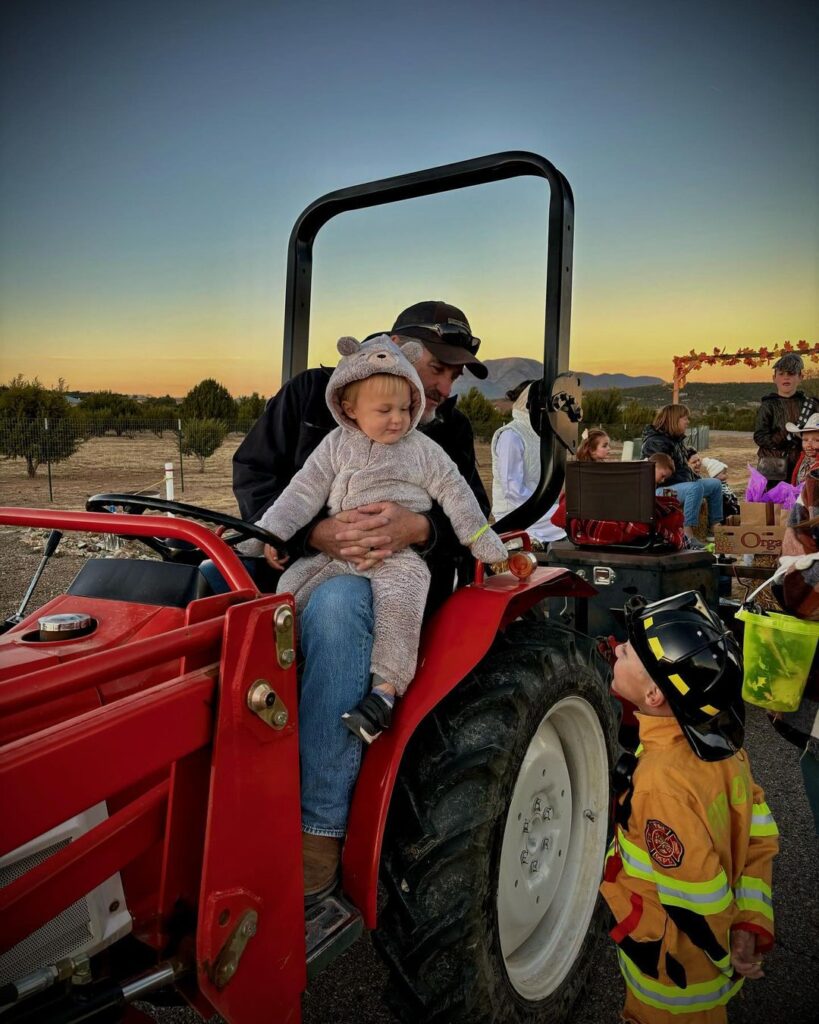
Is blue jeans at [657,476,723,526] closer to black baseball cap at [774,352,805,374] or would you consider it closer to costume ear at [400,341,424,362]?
black baseball cap at [774,352,805,374]

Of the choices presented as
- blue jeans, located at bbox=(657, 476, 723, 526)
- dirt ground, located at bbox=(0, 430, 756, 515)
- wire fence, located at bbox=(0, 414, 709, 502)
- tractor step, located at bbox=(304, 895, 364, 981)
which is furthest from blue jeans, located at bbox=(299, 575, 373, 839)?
wire fence, located at bbox=(0, 414, 709, 502)

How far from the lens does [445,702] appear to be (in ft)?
6.40

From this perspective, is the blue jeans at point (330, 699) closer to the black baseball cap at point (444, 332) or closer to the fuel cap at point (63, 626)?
the fuel cap at point (63, 626)

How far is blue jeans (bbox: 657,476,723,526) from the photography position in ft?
25.3

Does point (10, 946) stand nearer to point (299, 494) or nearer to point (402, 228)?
point (299, 494)

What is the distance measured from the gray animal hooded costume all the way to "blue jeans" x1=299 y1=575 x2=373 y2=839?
0.20 metres

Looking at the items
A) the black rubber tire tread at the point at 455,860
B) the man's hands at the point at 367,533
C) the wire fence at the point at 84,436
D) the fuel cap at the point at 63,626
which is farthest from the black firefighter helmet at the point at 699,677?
the wire fence at the point at 84,436

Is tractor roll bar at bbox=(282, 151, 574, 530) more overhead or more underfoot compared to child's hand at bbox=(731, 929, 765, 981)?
more overhead

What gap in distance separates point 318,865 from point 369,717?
34cm

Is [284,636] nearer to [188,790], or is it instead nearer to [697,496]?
[188,790]

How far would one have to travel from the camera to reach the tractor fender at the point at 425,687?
5.37ft

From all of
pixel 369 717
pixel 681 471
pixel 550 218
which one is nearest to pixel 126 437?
pixel 681 471

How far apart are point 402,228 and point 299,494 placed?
4.55ft

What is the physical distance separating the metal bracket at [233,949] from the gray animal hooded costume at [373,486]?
0.80m
